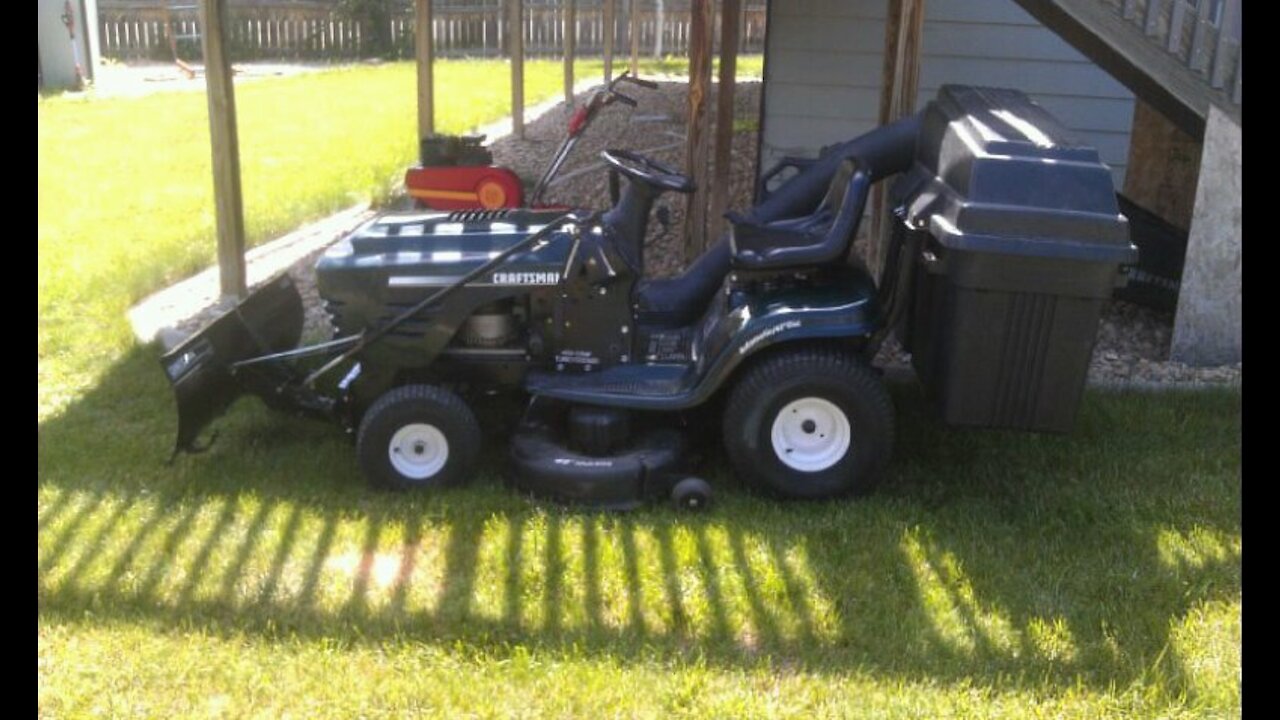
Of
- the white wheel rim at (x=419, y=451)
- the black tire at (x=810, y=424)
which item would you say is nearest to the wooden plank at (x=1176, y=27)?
the black tire at (x=810, y=424)

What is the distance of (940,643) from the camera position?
3.61 m

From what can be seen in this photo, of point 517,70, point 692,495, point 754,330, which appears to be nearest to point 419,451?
point 692,495

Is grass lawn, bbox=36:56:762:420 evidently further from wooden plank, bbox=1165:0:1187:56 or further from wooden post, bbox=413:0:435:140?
wooden plank, bbox=1165:0:1187:56

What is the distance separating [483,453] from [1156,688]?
2737 mm

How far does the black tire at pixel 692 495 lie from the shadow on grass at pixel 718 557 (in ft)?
0.20

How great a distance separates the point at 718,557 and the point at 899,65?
3185 mm

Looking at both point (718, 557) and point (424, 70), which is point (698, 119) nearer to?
point (718, 557)

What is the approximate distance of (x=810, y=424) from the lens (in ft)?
14.8

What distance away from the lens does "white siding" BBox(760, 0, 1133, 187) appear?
27.4 ft

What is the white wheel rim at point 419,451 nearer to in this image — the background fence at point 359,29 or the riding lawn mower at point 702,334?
the riding lawn mower at point 702,334

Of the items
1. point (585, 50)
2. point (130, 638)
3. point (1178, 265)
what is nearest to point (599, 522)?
point (130, 638)

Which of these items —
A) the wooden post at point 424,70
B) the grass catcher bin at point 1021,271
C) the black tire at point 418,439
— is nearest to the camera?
the grass catcher bin at point 1021,271

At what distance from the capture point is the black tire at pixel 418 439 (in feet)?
14.9
